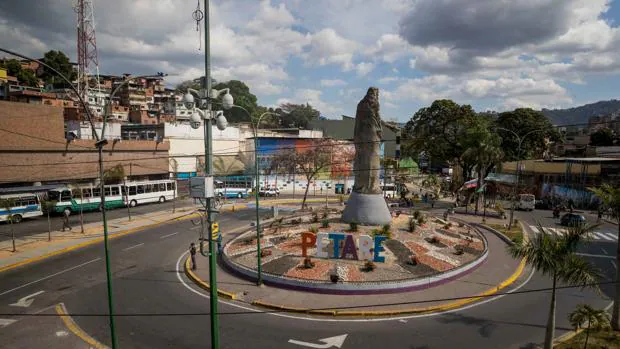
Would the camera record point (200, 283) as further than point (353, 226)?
No

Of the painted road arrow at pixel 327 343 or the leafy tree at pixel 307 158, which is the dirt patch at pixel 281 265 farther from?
the leafy tree at pixel 307 158

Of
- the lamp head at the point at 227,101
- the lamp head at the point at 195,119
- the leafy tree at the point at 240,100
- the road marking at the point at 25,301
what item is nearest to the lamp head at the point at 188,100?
the lamp head at the point at 195,119

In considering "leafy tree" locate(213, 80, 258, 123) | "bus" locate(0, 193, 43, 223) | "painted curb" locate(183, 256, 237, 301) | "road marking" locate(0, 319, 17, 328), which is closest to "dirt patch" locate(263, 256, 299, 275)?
"painted curb" locate(183, 256, 237, 301)

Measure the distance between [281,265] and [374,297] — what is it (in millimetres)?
5692

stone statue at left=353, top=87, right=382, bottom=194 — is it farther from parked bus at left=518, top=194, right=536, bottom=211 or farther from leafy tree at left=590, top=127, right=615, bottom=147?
leafy tree at left=590, top=127, right=615, bottom=147

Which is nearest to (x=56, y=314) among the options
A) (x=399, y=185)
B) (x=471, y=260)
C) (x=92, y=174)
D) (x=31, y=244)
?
(x=31, y=244)

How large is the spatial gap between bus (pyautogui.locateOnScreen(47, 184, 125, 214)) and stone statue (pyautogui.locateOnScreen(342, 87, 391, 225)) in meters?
26.6

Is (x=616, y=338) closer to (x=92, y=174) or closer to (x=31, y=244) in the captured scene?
(x=31, y=244)

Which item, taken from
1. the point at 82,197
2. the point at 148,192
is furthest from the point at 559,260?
the point at 148,192

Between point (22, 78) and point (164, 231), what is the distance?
227 feet

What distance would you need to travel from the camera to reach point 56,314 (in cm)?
1539

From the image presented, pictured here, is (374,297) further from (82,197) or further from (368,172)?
(82,197)

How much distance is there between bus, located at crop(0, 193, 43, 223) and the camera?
109 ft

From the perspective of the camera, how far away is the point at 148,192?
45562mm
